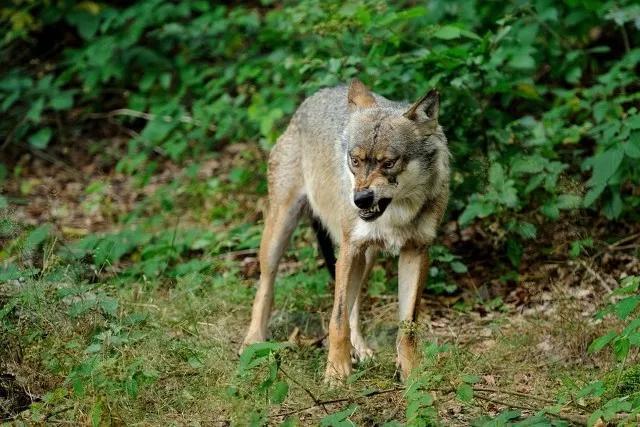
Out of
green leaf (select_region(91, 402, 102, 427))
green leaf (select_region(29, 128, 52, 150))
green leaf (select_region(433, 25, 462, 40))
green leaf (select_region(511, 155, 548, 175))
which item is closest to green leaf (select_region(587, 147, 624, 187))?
green leaf (select_region(511, 155, 548, 175))

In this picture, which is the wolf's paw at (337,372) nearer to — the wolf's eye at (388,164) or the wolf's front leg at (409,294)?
the wolf's front leg at (409,294)

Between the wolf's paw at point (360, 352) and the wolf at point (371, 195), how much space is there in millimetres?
→ 11

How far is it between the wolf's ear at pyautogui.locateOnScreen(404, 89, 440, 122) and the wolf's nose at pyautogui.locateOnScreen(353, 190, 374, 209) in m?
0.70

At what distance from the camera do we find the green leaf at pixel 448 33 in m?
7.77

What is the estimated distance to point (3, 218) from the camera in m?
5.84

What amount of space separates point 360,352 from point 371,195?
177 cm

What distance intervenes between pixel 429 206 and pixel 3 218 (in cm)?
287

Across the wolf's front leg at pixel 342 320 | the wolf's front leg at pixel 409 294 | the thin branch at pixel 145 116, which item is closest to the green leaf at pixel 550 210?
the wolf's front leg at pixel 409 294

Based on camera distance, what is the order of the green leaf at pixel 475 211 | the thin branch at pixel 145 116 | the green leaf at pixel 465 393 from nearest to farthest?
1. the green leaf at pixel 465 393
2. the green leaf at pixel 475 211
3. the thin branch at pixel 145 116

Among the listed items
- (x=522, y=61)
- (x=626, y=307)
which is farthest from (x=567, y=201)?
(x=626, y=307)

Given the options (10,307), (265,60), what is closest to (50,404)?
(10,307)

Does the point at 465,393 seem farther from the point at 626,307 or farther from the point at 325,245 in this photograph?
the point at 325,245

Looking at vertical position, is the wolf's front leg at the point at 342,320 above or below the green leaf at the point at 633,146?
below

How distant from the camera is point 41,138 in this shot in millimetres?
12039
